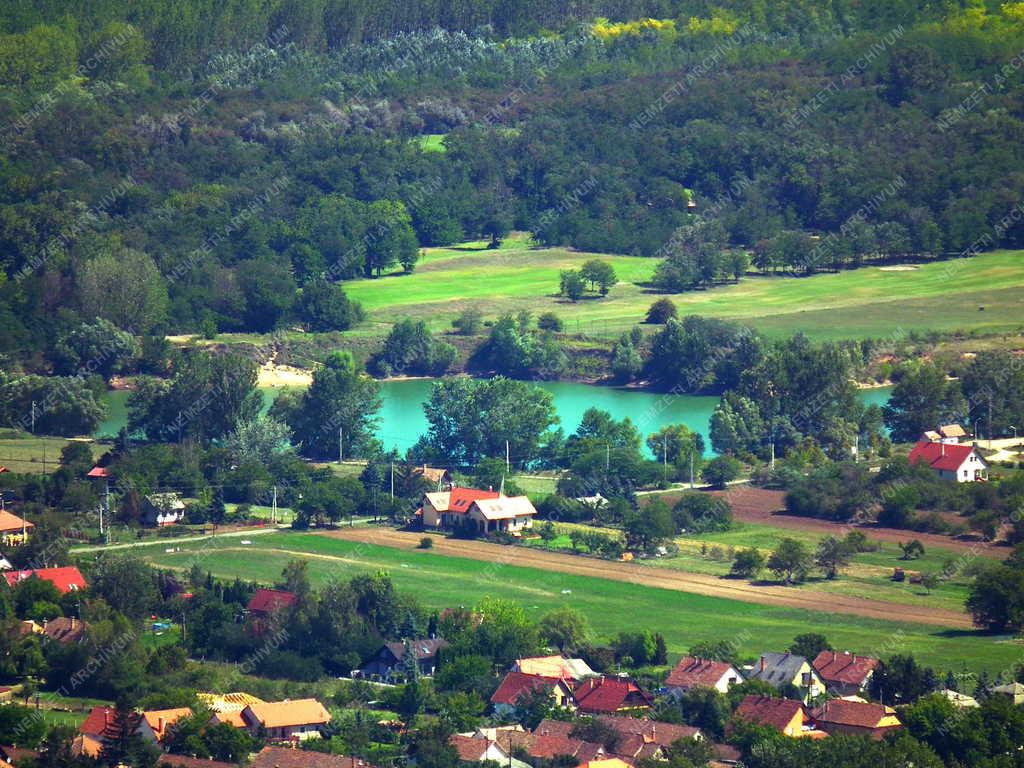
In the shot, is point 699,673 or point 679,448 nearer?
point 699,673

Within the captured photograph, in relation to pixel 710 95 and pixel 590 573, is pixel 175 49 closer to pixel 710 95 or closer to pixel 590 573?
pixel 710 95

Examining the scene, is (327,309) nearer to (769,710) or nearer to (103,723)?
(103,723)

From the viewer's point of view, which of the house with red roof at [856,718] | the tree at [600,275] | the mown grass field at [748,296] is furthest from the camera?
the tree at [600,275]

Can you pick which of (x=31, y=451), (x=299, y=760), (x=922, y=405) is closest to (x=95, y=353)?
(x=31, y=451)

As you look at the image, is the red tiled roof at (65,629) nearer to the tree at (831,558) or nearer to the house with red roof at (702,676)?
the house with red roof at (702,676)

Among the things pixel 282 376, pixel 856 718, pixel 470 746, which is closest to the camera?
pixel 470 746

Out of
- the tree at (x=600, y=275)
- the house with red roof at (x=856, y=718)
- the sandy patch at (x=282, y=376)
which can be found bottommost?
the house with red roof at (x=856, y=718)

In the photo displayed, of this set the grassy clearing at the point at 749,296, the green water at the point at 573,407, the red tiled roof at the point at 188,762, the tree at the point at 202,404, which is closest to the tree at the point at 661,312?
the grassy clearing at the point at 749,296
